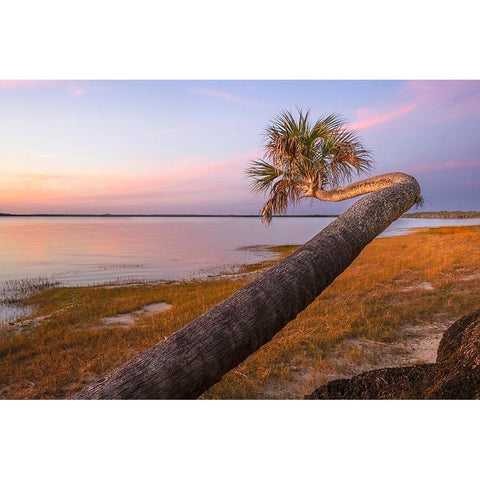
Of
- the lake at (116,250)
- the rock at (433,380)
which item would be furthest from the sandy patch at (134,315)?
the rock at (433,380)

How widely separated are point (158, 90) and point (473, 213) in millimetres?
5321

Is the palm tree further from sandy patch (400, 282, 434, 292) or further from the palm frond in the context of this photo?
sandy patch (400, 282, 434, 292)

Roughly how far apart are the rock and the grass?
83cm

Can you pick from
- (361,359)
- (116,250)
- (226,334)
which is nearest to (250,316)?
(226,334)

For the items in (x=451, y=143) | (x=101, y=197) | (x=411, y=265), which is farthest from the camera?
(x=411, y=265)

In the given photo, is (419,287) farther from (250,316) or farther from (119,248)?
(119,248)

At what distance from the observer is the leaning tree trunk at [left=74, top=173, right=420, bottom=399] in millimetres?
1892

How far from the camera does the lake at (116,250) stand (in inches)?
236

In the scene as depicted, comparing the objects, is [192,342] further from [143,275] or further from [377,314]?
[143,275]

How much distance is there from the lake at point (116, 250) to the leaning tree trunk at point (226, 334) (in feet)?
13.9

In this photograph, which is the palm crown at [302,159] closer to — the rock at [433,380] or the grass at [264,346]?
the grass at [264,346]

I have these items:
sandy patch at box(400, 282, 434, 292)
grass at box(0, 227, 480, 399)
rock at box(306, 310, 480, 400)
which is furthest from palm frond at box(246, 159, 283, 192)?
sandy patch at box(400, 282, 434, 292)
